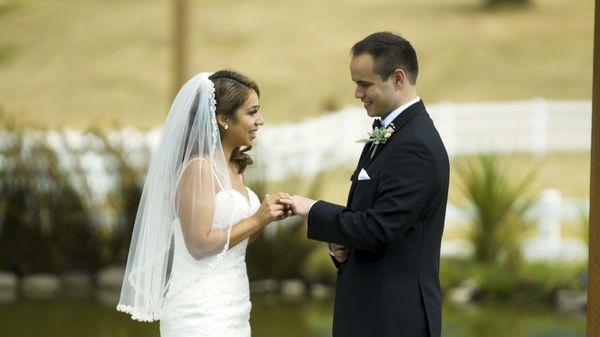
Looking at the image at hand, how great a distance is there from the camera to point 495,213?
10391 mm

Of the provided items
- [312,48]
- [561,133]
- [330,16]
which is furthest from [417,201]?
[330,16]

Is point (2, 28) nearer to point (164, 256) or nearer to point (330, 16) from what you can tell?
point (330, 16)

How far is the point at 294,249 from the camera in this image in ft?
34.3

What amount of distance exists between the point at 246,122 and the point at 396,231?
36.5 inches

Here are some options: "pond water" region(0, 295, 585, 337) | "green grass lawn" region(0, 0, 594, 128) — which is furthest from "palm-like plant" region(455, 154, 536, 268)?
"green grass lawn" region(0, 0, 594, 128)

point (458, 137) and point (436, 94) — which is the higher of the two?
point (436, 94)

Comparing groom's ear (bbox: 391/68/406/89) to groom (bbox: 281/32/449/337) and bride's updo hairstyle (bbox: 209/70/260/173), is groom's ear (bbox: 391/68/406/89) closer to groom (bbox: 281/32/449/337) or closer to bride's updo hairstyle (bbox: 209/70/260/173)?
groom (bbox: 281/32/449/337)

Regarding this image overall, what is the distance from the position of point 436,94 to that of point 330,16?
830cm

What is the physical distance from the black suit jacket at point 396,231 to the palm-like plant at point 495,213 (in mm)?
6363

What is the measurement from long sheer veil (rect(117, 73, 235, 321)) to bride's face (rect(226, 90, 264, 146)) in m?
0.08

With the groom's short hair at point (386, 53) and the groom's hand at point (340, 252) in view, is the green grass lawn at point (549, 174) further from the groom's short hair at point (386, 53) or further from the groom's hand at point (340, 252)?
the groom's short hair at point (386, 53)

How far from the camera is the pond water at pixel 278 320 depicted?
346 inches

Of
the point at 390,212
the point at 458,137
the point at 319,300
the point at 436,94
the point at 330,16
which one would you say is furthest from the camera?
the point at 330,16

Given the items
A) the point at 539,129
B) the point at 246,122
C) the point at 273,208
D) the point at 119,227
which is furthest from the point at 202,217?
the point at 539,129
